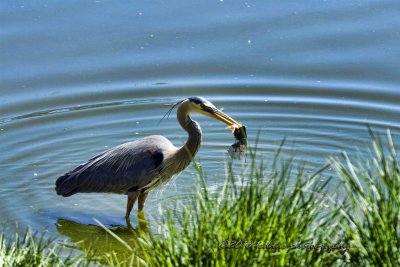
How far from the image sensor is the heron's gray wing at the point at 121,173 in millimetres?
8664

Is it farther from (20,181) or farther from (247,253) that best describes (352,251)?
(20,181)

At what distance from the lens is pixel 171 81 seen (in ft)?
35.1

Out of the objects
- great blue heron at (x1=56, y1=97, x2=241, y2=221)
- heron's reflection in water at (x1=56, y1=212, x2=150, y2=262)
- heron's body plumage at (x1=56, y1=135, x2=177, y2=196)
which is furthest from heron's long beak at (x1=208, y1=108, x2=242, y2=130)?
heron's reflection in water at (x1=56, y1=212, x2=150, y2=262)

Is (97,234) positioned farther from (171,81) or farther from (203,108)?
(171,81)

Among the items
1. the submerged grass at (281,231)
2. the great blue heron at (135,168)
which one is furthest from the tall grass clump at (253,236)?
the great blue heron at (135,168)

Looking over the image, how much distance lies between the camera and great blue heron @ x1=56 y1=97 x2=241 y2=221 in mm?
8664

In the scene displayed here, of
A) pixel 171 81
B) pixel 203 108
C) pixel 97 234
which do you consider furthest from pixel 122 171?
pixel 171 81

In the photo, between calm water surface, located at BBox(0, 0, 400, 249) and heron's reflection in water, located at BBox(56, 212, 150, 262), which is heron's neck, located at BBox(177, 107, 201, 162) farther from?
heron's reflection in water, located at BBox(56, 212, 150, 262)

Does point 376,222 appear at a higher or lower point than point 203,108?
lower

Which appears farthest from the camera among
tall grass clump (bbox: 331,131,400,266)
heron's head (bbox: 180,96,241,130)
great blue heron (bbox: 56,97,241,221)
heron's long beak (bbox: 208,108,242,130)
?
great blue heron (bbox: 56,97,241,221)

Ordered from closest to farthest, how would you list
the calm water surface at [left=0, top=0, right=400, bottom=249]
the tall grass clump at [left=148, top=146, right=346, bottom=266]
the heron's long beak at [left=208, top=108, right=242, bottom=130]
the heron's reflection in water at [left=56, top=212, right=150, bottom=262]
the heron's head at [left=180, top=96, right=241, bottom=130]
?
the tall grass clump at [left=148, top=146, right=346, bottom=266], the heron's reflection in water at [left=56, top=212, right=150, bottom=262], the heron's long beak at [left=208, top=108, right=242, bottom=130], the heron's head at [left=180, top=96, right=241, bottom=130], the calm water surface at [left=0, top=0, right=400, bottom=249]

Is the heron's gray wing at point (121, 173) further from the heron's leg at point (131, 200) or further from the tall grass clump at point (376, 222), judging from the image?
the tall grass clump at point (376, 222)

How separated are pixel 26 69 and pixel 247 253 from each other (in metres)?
6.64

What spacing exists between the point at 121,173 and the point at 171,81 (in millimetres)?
2220
